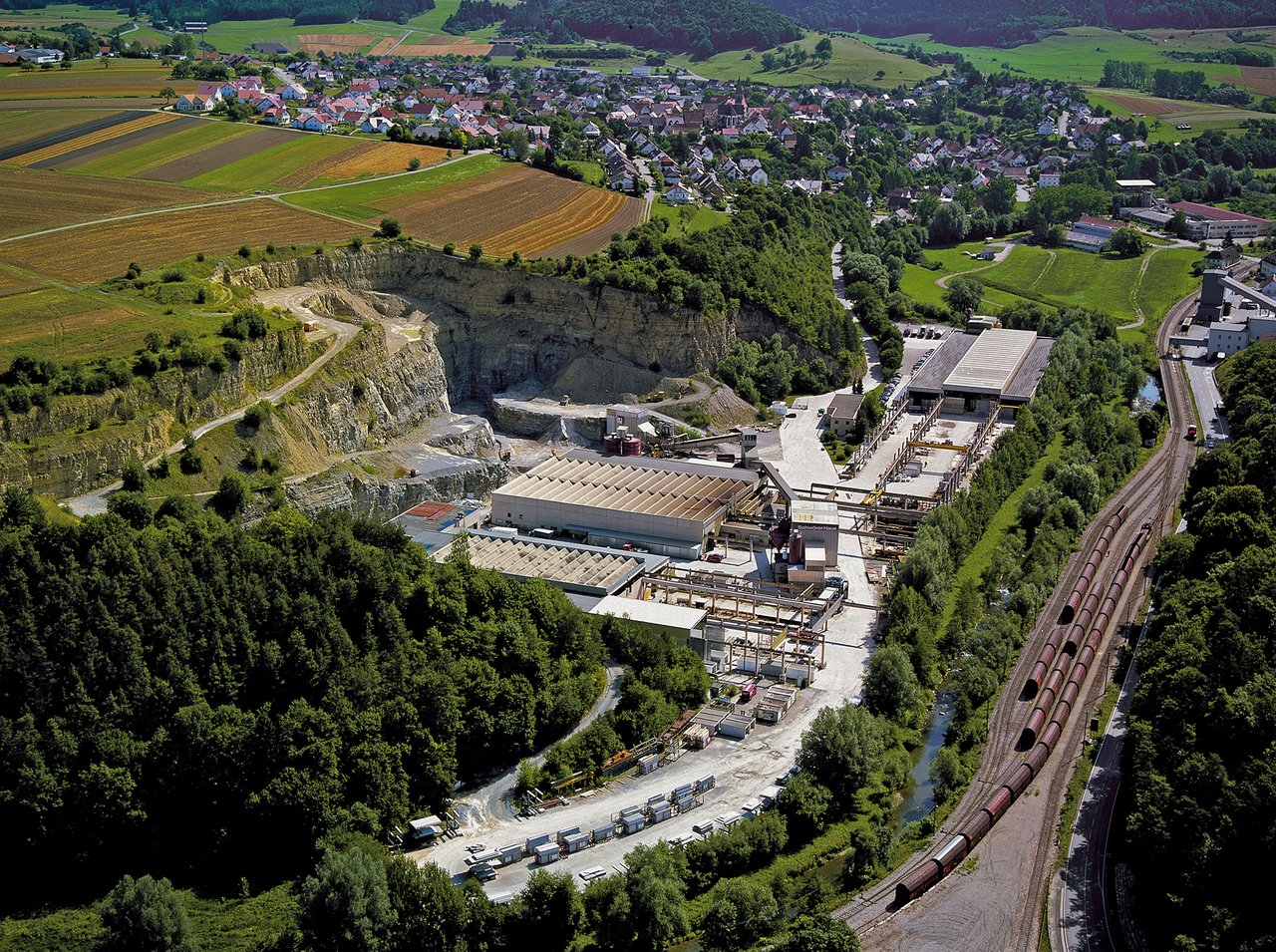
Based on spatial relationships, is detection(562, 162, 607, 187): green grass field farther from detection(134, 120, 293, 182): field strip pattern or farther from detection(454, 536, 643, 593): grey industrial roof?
detection(454, 536, 643, 593): grey industrial roof

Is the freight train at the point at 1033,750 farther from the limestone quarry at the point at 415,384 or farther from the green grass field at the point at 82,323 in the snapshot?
the green grass field at the point at 82,323

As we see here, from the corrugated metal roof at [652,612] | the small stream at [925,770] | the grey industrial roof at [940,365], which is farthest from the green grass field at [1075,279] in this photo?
the small stream at [925,770]

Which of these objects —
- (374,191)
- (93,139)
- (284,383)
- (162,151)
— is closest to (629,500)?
(284,383)

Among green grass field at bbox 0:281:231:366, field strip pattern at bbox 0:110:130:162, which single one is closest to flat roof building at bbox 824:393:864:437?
green grass field at bbox 0:281:231:366

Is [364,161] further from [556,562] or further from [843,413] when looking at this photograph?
[556,562]

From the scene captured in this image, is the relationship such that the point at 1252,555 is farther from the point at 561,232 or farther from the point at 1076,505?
the point at 561,232

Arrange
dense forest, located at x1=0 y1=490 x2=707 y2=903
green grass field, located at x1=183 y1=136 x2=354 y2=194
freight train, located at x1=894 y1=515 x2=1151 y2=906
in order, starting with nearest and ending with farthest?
freight train, located at x1=894 y1=515 x2=1151 y2=906, dense forest, located at x1=0 y1=490 x2=707 y2=903, green grass field, located at x1=183 y1=136 x2=354 y2=194
